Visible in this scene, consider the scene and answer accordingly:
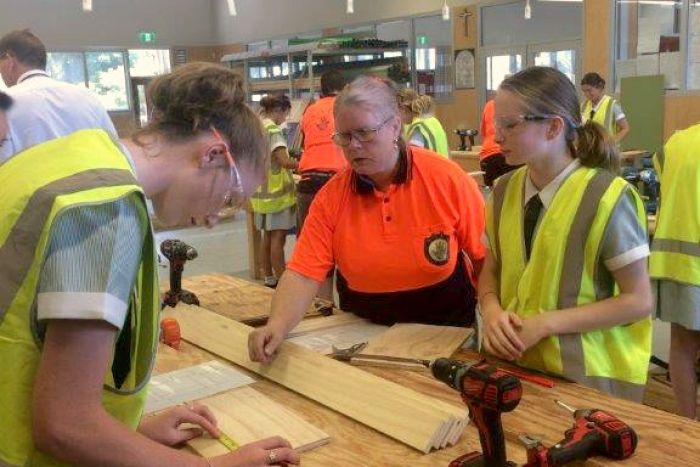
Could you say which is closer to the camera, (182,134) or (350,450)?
(182,134)

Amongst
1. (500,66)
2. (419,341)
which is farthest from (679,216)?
(500,66)

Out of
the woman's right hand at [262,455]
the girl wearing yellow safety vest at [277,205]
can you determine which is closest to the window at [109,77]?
the girl wearing yellow safety vest at [277,205]

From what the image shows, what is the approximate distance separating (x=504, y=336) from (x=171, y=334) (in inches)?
33.2

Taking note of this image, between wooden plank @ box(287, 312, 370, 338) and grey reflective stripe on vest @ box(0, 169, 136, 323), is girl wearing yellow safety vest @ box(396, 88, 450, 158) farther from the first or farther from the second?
grey reflective stripe on vest @ box(0, 169, 136, 323)

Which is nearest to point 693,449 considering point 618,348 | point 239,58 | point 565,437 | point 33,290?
point 565,437

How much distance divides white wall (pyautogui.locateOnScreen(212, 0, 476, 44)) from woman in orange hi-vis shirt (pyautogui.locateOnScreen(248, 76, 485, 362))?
8.79 metres

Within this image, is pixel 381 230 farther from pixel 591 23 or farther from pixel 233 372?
pixel 591 23

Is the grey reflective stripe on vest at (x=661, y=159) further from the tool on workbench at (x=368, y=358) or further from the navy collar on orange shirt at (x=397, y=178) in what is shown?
the tool on workbench at (x=368, y=358)

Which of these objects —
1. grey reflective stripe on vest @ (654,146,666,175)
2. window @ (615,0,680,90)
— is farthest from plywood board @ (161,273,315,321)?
window @ (615,0,680,90)

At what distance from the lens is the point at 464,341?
1743 mm

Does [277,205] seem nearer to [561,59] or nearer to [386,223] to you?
[386,223]

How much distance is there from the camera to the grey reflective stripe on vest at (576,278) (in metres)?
1.58

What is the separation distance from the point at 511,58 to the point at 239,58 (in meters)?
3.83

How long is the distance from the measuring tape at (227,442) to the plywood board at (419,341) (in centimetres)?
46
